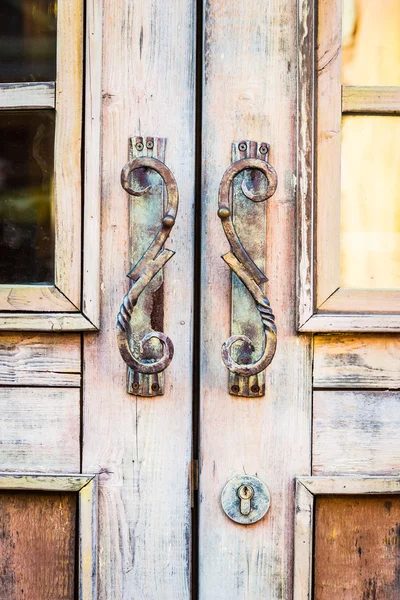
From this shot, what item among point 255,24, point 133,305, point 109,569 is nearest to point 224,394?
point 133,305

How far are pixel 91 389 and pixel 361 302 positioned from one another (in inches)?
14.7

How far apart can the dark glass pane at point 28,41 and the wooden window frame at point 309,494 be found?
2.10 feet

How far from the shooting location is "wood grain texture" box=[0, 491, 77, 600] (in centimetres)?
74

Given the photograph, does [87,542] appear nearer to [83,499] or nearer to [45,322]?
[83,499]

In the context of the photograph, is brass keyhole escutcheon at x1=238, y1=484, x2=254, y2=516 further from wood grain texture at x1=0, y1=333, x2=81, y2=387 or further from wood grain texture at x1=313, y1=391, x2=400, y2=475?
wood grain texture at x1=0, y1=333, x2=81, y2=387

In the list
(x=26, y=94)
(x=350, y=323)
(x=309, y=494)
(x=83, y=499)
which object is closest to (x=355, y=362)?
(x=350, y=323)

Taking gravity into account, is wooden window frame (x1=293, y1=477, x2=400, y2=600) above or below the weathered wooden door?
below

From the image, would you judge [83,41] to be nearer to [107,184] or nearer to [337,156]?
[107,184]

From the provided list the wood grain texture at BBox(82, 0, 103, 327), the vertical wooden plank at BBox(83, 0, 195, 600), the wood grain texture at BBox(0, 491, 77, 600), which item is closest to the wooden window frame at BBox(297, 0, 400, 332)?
the vertical wooden plank at BBox(83, 0, 195, 600)

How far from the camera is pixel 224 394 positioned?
735mm

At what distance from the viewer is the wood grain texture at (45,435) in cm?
74

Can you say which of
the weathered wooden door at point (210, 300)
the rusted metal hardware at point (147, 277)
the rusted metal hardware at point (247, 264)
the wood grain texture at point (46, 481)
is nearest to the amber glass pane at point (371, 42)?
the weathered wooden door at point (210, 300)

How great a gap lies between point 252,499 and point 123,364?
9.7 inches

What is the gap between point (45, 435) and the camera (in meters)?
0.74
